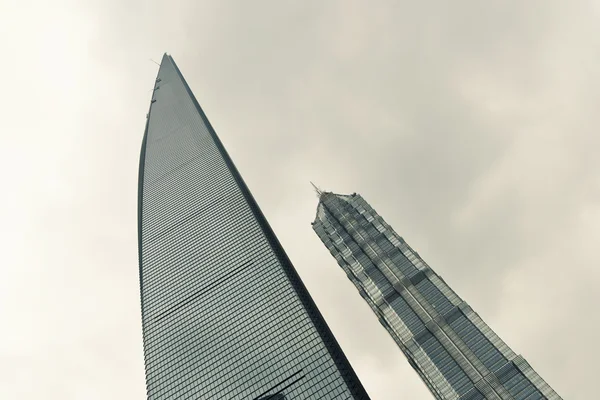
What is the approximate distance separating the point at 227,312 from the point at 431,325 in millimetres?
59589

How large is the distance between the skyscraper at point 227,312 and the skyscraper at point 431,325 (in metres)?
30.1

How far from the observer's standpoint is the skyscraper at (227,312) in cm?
13100

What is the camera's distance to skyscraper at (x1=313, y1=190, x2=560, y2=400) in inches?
5556

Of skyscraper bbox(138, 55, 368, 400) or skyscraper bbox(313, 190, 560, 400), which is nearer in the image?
skyscraper bbox(138, 55, 368, 400)

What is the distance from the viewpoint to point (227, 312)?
497 ft

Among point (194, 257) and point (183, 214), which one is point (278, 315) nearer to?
point (194, 257)

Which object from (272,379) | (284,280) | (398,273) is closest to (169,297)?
(284,280)

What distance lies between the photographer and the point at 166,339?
152 metres

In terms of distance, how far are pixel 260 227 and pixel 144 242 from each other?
153ft

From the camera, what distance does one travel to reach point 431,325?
15888 cm

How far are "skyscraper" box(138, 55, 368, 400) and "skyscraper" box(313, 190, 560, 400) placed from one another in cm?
3011

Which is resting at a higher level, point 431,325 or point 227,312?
point 227,312

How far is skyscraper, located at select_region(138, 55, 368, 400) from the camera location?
131000 mm

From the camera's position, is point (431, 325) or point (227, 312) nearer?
point (227, 312)
